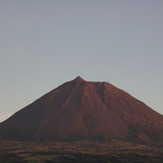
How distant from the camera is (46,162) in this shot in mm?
162500

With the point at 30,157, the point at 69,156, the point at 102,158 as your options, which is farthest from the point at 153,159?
the point at 30,157

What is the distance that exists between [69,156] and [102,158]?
53.3 ft

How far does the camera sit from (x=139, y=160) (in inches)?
6673

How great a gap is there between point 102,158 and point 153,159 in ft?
75.6

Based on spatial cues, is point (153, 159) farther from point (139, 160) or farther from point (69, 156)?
point (69, 156)

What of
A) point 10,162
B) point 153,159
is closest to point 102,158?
point 153,159

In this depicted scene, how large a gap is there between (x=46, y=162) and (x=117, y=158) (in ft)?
109

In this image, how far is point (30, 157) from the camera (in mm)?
174875

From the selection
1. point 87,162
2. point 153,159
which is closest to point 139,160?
point 153,159

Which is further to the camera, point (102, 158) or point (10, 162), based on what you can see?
point (102, 158)

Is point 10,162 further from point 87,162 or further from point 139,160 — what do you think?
point 139,160

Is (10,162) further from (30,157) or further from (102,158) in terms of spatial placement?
(102,158)

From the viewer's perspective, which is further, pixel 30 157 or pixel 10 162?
pixel 30 157

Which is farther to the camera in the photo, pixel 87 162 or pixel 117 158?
pixel 117 158
